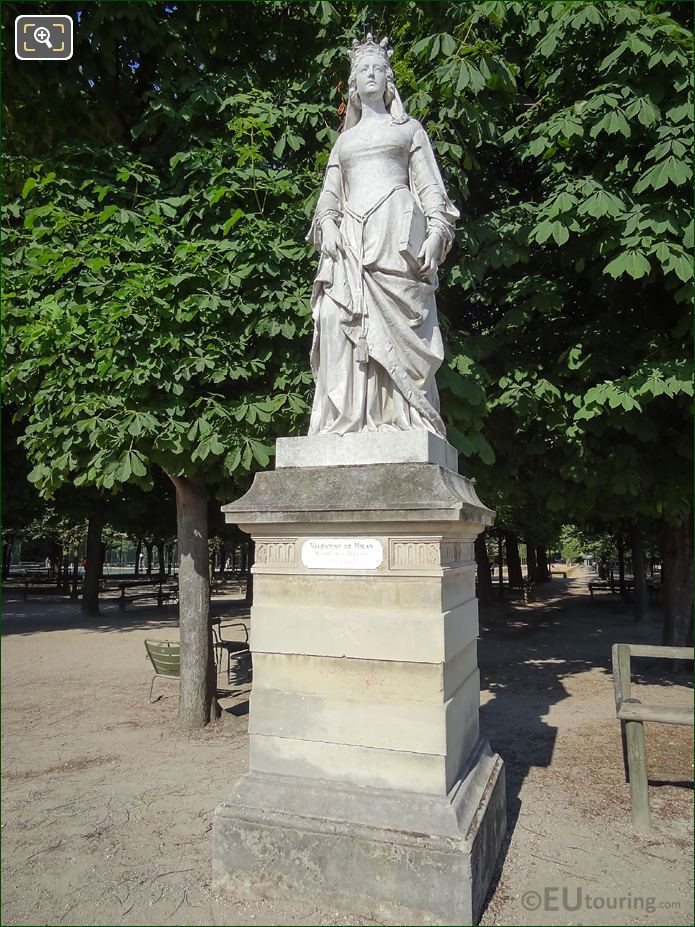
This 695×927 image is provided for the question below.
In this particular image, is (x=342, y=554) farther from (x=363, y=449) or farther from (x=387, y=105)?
(x=387, y=105)

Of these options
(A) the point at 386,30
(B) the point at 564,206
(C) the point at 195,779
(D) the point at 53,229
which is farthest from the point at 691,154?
(C) the point at 195,779

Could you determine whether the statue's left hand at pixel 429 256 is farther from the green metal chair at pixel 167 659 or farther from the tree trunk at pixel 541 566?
the tree trunk at pixel 541 566

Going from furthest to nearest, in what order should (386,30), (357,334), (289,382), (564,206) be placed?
(386,30)
(289,382)
(564,206)
(357,334)

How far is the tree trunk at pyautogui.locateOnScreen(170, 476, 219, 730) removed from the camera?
7.74 m

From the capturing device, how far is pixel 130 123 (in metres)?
7.98

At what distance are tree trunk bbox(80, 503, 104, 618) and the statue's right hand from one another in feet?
49.2

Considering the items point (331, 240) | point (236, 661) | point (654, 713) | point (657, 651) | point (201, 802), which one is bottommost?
point (236, 661)

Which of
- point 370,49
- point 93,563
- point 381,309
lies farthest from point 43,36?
point 93,563

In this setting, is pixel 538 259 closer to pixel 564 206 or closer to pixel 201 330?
pixel 564 206

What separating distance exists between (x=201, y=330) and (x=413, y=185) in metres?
2.66

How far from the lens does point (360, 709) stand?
3.80m

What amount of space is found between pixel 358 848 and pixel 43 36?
776 cm

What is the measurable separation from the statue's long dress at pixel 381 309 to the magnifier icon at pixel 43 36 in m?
4.06

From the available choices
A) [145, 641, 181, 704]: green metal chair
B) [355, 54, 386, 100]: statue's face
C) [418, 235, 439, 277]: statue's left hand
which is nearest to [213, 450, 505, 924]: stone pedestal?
[418, 235, 439, 277]: statue's left hand
